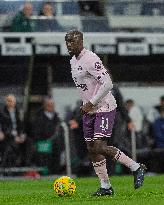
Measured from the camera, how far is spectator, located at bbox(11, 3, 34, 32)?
17.9 metres

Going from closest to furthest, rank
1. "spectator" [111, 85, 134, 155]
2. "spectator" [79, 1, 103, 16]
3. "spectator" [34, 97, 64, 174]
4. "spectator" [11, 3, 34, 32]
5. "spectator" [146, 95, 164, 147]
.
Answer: "spectator" [111, 85, 134, 155], "spectator" [34, 97, 64, 174], "spectator" [11, 3, 34, 32], "spectator" [146, 95, 164, 147], "spectator" [79, 1, 103, 16]

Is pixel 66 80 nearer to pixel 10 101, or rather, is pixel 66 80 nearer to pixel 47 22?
pixel 47 22

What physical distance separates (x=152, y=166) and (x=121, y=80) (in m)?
2.19

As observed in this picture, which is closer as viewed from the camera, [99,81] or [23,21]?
[99,81]

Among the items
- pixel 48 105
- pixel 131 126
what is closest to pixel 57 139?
pixel 48 105

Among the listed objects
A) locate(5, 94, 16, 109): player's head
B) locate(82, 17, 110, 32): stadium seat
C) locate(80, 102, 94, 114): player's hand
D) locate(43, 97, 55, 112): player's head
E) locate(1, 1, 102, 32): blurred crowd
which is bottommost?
locate(43, 97, 55, 112): player's head

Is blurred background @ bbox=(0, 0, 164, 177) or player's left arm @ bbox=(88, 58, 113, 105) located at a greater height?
player's left arm @ bbox=(88, 58, 113, 105)

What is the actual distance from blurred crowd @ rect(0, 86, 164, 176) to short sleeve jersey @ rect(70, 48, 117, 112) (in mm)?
5844

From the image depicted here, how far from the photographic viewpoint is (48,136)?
1738cm

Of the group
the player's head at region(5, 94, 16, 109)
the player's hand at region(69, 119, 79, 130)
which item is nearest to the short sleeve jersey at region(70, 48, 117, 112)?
the player's head at region(5, 94, 16, 109)

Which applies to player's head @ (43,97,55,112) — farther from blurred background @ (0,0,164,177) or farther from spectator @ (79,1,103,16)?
spectator @ (79,1,103,16)

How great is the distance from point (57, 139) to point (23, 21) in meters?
2.63

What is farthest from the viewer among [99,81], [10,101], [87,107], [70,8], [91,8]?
[91,8]

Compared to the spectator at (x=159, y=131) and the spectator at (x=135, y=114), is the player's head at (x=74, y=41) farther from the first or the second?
the spectator at (x=135, y=114)
